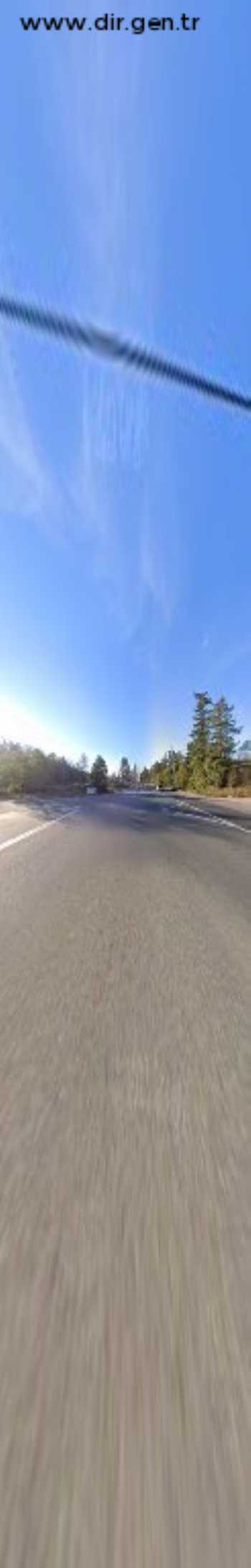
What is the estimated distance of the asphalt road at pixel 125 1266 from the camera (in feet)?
3.24

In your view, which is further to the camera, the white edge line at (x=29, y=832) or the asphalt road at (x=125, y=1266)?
the white edge line at (x=29, y=832)

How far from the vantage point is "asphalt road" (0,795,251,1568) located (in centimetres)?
99

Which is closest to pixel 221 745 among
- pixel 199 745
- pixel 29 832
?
pixel 199 745

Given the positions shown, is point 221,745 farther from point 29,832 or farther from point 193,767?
point 29,832

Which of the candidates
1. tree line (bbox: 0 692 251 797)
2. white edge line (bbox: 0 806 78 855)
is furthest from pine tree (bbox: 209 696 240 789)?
white edge line (bbox: 0 806 78 855)

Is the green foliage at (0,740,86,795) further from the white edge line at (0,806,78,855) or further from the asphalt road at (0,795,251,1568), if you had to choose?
the asphalt road at (0,795,251,1568)

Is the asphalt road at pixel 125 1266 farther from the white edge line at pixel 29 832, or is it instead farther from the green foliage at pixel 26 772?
the green foliage at pixel 26 772

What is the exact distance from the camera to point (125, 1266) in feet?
4.72

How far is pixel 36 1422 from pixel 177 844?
9.13m

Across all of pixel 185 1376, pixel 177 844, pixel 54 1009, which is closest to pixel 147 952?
pixel 54 1009

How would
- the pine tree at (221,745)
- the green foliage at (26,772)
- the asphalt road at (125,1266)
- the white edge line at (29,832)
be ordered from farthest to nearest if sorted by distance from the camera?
the pine tree at (221,745) → the green foliage at (26,772) → the white edge line at (29,832) → the asphalt road at (125,1266)

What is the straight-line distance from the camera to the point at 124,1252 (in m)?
1.48

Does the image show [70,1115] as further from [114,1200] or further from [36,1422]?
[36,1422]

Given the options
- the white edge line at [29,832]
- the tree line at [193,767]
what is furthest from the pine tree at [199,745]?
the white edge line at [29,832]
